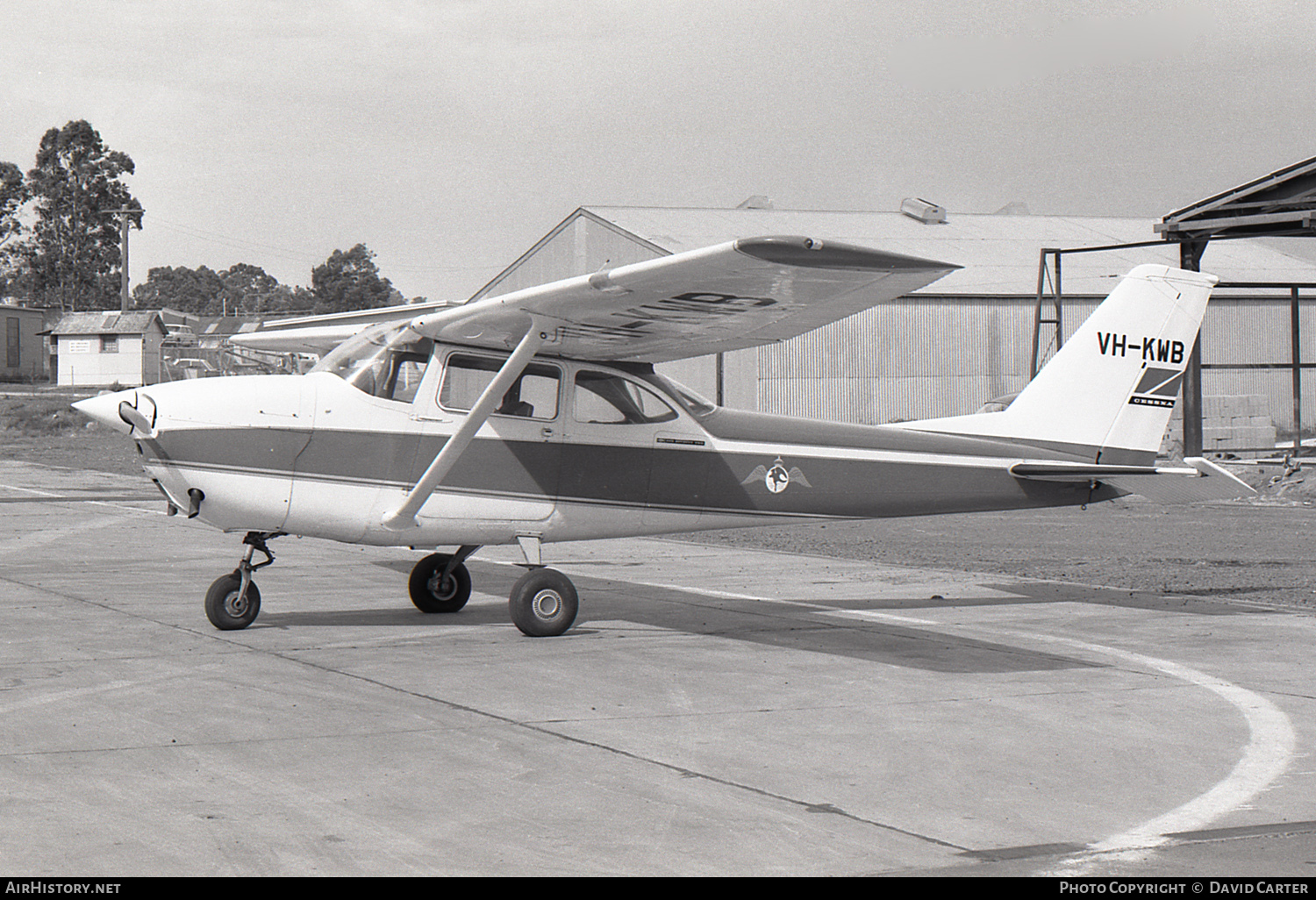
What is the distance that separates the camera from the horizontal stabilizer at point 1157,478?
35.4 ft

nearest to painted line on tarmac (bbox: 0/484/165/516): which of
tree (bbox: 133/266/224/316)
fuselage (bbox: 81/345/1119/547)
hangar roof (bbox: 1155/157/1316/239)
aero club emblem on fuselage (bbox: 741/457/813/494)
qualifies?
fuselage (bbox: 81/345/1119/547)

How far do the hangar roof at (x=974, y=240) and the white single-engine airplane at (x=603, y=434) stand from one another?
27491 mm

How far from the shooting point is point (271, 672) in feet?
25.8

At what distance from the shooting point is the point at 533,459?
392 inches

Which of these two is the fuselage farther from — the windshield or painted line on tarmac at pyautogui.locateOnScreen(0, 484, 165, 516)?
painted line on tarmac at pyautogui.locateOnScreen(0, 484, 165, 516)

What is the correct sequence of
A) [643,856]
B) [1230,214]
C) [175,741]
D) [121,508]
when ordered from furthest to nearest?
[1230,214], [121,508], [175,741], [643,856]

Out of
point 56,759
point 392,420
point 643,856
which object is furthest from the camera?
point 392,420

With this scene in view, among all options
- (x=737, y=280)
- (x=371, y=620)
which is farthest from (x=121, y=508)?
(x=737, y=280)

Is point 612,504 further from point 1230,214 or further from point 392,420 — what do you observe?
point 1230,214

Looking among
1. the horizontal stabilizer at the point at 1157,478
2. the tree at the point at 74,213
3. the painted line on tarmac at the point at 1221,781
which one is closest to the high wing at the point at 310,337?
the horizontal stabilizer at the point at 1157,478

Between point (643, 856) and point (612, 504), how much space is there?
5.80 meters

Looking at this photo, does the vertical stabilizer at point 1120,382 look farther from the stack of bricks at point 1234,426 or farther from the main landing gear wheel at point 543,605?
the stack of bricks at point 1234,426

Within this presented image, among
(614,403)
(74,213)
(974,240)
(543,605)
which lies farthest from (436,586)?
(74,213)

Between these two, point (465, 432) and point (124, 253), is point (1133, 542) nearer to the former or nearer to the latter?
point (465, 432)
